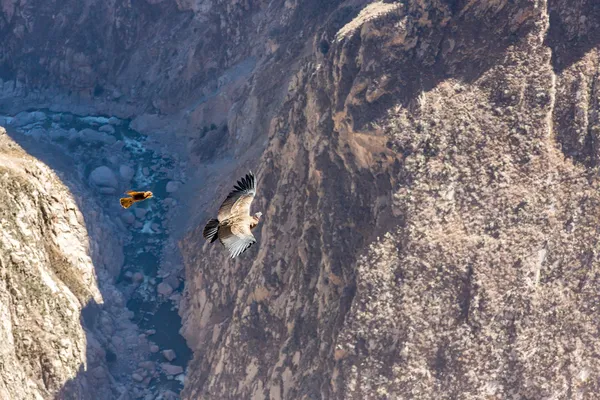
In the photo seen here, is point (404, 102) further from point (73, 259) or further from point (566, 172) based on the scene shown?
point (73, 259)

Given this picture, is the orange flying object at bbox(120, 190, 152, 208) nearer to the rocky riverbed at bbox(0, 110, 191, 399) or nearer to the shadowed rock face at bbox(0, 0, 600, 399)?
the shadowed rock face at bbox(0, 0, 600, 399)

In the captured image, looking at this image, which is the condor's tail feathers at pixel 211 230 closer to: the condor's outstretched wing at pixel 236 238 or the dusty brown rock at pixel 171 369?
the condor's outstretched wing at pixel 236 238

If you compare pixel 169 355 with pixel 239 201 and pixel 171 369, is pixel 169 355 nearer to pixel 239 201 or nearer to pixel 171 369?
pixel 171 369

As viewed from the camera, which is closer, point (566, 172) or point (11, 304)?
point (11, 304)

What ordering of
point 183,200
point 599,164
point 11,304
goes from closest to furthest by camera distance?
point 11,304, point 599,164, point 183,200

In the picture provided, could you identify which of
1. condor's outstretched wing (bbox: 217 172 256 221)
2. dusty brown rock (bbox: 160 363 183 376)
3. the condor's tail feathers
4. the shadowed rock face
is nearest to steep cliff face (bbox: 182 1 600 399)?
the shadowed rock face

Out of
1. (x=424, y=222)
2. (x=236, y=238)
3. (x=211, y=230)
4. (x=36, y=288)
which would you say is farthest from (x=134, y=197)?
(x=424, y=222)

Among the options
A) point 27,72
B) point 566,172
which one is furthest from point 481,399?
point 27,72

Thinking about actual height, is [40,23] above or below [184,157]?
above
